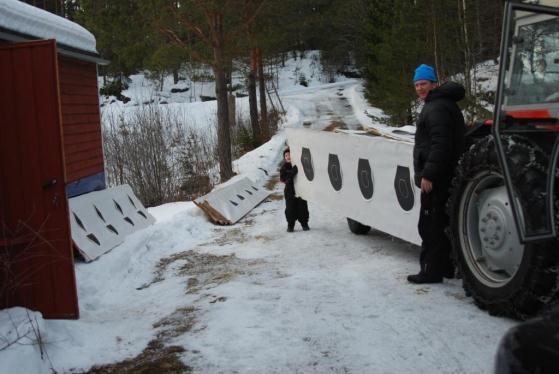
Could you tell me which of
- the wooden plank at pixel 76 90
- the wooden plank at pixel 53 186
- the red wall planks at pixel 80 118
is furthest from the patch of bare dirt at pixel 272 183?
the wooden plank at pixel 53 186

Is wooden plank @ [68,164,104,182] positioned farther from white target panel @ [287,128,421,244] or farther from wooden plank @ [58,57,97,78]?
white target panel @ [287,128,421,244]

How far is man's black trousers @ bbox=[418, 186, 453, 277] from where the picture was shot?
5191mm

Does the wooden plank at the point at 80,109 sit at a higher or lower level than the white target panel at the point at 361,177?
higher

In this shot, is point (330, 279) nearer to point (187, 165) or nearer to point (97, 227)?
point (97, 227)

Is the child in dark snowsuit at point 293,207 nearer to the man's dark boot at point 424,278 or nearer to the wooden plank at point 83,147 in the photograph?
the wooden plank at point 83,147

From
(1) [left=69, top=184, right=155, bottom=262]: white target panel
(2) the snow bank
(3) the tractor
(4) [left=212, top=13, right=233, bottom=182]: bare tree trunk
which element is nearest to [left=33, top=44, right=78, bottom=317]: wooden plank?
(2) the snow bank

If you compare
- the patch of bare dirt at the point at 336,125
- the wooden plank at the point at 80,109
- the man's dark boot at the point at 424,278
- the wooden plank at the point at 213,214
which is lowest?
the wooden plank at the point at 213,214

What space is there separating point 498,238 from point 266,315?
6.13ft

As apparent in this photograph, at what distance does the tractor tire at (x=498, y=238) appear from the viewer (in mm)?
3721

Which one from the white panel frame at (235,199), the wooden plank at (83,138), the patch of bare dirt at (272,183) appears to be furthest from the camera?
the patch of bare dirt at (272,183)

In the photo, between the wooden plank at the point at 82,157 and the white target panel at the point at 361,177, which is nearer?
the white target panel at the point at 361,177

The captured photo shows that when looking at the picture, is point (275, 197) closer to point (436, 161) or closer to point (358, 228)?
point (358, 228)

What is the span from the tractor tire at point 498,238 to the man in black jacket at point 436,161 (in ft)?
0.96

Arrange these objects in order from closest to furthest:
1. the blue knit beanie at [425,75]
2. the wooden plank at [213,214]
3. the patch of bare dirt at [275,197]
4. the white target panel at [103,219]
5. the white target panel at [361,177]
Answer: the blue knit beanie at [425,75]
the white target panel at [361,177]
the white target panel at [103,219]
the wooden plank at [213,214]
the patch of bare dirt at [275,197]
